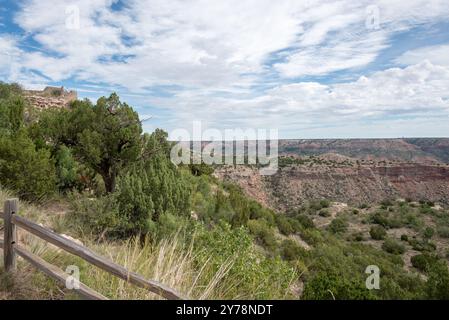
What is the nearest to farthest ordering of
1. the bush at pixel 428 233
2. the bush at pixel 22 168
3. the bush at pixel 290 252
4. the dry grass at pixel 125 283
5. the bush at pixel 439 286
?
the dry grass at pixel 125 283 → the bush at pixel 439 286 → the bush at pixel 22 168 → the bush at pixel 290 252 → the bush at pixel 428 233

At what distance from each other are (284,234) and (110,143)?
35.5ft

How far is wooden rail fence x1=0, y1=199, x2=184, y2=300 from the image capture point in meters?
3.14

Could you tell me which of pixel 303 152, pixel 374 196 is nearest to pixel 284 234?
pixel 374 196

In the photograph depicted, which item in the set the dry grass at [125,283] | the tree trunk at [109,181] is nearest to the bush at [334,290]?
the dry grass at [125,283]

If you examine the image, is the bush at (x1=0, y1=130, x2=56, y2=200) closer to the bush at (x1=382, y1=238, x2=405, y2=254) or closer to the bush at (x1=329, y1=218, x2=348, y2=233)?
the bush at (x1=382, y1=238, x2=405, y2=254)

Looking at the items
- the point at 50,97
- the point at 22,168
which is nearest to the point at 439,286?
the point at 22,168

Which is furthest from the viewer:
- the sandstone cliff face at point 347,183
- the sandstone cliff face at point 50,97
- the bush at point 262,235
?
the sandstone cliff face at point 347,183

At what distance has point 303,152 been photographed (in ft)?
245

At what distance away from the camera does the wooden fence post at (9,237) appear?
13.5ft

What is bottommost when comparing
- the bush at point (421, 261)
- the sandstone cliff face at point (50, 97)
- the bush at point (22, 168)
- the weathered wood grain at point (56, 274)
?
the bush at point (421, 261)

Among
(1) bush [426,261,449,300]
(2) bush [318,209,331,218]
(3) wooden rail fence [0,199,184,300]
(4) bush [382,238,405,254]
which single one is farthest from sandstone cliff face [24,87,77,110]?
(2) bush [318,209,331,218]

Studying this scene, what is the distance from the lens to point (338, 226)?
2734 cm

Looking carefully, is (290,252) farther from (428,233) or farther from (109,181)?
(428,233)

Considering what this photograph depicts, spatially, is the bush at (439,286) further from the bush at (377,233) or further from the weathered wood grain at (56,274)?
the bush at (377,233)
